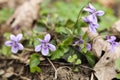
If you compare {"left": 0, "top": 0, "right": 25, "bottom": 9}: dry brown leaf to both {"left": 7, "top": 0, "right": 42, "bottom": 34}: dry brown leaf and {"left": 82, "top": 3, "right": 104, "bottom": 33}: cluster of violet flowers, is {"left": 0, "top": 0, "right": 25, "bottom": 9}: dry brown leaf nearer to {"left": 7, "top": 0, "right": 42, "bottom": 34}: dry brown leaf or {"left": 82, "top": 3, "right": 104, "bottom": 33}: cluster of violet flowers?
{"left": 7, "top": 0, "right": 42, "bottom": 34}: dry brown leaf

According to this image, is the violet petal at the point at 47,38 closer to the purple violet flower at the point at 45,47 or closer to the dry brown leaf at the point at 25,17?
the purple violet flower at the point at 45,47

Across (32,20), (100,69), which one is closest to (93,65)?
(100,69)

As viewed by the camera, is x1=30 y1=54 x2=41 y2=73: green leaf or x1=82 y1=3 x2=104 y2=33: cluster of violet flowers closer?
x1=82 y1=3 x2=104 y2=33: cluster of violet flowers

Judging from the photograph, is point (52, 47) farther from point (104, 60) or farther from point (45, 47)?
point (104, 60)

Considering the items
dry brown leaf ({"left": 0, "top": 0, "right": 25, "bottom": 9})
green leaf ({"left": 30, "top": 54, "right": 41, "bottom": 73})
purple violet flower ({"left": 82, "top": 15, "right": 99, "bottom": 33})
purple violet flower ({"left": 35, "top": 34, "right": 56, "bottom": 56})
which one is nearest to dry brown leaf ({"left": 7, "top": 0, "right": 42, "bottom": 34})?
dry brown leaf ({"left": 0, "top": 0, "right": 25, "bottom": 9})

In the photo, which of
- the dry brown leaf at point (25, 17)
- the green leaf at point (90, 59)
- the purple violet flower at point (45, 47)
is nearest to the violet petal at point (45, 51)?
the purple violet flower at point (45, 47)

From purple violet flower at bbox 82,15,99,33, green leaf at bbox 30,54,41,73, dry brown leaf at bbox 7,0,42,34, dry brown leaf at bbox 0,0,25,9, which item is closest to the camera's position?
purple violet flower at bbox 82,15,99,33
